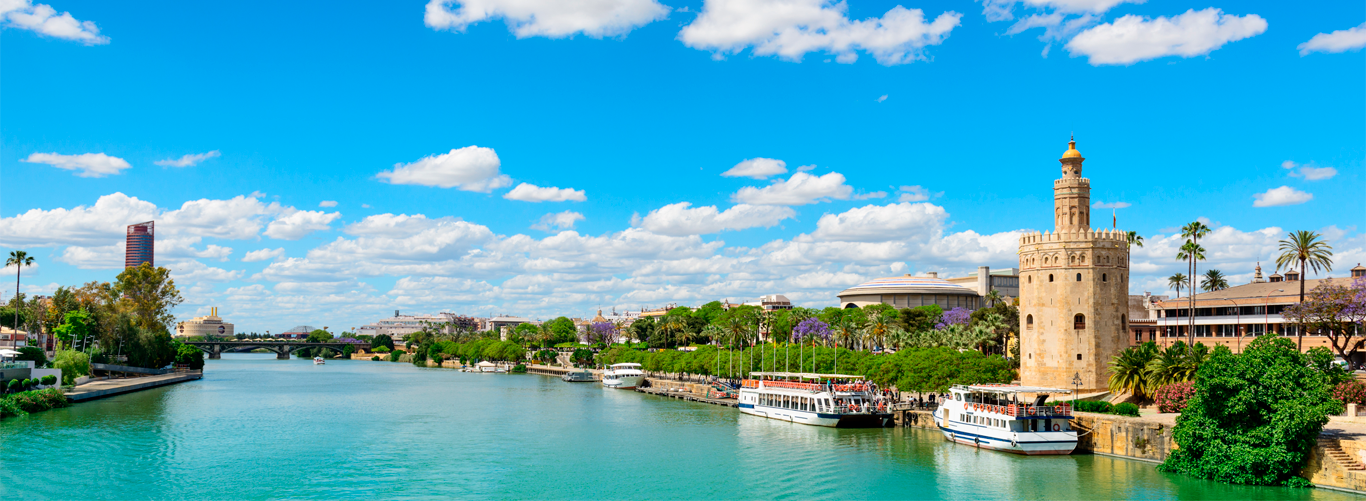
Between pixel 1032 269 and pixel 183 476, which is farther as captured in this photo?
pixel 1032 269

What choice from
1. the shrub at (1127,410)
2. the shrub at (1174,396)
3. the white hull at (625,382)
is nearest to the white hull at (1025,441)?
the shrub at (1127,410)

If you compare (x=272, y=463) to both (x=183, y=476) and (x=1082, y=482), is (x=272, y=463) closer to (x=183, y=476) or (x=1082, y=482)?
(x=183, y=476)

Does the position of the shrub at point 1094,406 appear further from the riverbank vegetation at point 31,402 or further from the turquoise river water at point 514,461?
the riverbank vegetation at point 31,402

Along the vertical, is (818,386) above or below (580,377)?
above

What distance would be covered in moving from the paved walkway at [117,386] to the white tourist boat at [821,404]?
61.1 m

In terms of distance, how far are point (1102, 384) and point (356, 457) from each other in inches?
1942

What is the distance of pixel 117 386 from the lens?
9962cm

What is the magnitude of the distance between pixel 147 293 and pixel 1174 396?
13009cm

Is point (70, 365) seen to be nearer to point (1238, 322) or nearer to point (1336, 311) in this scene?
point (1336, 311)

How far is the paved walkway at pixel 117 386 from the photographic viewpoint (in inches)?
3482

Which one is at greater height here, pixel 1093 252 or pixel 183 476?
pixel 1093 252

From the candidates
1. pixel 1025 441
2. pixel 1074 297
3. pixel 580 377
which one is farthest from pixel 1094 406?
pixel 580 377

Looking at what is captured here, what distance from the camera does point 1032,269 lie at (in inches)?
2692

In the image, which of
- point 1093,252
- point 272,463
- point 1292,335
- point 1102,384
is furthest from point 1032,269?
point 272,463
